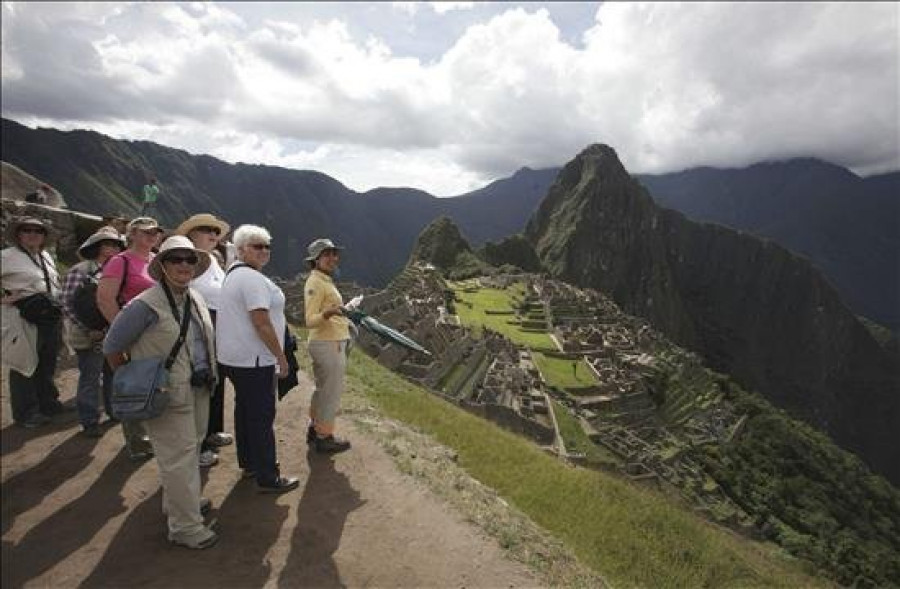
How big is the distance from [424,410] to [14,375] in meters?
5.94

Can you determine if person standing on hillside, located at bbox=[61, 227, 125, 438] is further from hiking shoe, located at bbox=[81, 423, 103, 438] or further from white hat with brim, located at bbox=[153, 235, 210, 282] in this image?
white hat with brim, located at bbox=[153, 235, 210, 282]

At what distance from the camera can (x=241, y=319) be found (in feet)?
16.8

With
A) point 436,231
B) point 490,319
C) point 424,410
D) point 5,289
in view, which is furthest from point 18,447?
point 436,231

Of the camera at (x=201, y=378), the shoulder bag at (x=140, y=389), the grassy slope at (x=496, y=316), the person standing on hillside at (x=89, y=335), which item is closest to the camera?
the shoulder bag at (x=140, y=389)

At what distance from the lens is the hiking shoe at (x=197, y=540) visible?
4.55m

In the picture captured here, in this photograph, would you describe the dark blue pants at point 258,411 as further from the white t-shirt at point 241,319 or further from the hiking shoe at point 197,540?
the hiking shoe at point 197,540

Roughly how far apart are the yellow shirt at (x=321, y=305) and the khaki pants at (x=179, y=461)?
5.10 ft

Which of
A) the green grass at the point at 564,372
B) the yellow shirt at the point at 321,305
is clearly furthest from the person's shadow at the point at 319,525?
the green grass at the point at 564,372

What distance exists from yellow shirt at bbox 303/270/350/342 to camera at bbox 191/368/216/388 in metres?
1.24

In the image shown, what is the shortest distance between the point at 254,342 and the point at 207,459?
1629 millimetres

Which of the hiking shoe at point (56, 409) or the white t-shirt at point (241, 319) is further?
the hiking shoe at point (56, 409)

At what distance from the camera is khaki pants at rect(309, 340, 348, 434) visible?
19.7ft

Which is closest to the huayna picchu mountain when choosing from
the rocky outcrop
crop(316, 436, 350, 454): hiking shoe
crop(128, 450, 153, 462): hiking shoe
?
the rocky outcrop

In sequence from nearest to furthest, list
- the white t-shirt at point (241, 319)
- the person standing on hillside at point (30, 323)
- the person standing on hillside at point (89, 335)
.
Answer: the white t-shirt at point (241, 319) < the person standing on hillside at point (89, 335) < the person standing on hillside at point (30, 323)
